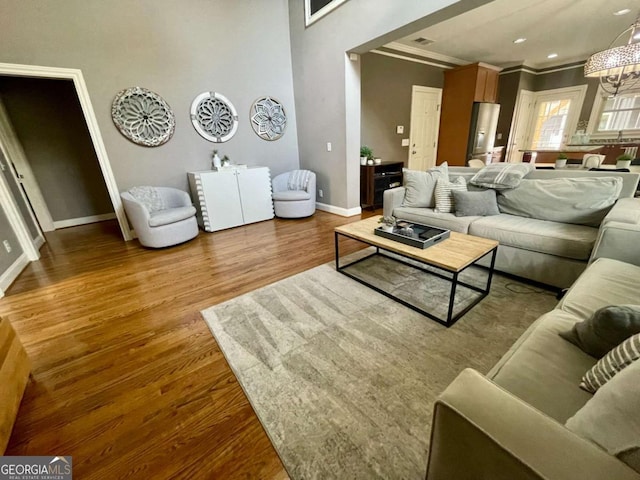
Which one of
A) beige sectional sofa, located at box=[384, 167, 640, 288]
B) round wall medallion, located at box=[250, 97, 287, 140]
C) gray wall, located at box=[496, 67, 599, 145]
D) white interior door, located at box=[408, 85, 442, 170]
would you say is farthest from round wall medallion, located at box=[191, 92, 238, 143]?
gray wall, located at box=[496, 67, 599, 145]

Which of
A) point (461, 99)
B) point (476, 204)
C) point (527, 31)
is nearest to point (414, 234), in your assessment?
point (476, 204)

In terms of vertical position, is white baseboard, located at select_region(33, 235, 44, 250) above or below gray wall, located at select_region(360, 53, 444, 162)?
below

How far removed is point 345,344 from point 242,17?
4.70 metres

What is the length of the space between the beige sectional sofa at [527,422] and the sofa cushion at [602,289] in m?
0.20

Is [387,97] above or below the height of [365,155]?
above

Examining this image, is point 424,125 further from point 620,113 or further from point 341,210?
point 620,113

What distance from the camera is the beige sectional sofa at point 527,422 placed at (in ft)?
1.63

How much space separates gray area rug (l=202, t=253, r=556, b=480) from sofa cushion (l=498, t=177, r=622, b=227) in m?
0.67

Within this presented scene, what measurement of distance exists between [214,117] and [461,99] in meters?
5.06

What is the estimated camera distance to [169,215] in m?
3.21

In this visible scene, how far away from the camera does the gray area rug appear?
42.9 inches

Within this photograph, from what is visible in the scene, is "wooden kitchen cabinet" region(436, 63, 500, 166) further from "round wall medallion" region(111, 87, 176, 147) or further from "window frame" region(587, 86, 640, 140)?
"round wall medallion" region(111, 87, 176, 147)

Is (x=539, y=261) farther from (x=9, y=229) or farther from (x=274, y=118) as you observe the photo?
(x=9, y=229)

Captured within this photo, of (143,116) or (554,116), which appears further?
(554,116)
